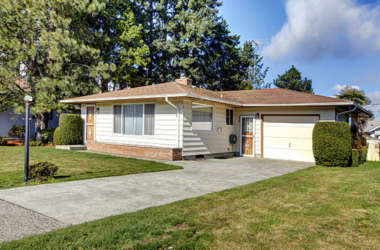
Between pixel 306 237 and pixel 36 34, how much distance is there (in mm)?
18720

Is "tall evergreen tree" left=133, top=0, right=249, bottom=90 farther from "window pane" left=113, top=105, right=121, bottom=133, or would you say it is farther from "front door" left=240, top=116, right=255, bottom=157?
"front door" left=240, top=116, right=255, bottom=157

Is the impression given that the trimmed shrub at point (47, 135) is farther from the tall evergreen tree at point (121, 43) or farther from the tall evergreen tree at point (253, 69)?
the tall evergreen tree at point (253, 69)

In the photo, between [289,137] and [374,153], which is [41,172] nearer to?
[289,137]

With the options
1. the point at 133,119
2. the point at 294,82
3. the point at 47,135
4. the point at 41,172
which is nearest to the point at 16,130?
the point at 47,135

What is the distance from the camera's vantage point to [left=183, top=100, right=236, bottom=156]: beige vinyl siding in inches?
470

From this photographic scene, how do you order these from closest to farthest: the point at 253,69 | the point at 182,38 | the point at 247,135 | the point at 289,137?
the point at 289,137, the point at 247,135, the point at 182,38, the point at 253,69

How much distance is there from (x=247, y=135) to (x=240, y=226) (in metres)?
11.0

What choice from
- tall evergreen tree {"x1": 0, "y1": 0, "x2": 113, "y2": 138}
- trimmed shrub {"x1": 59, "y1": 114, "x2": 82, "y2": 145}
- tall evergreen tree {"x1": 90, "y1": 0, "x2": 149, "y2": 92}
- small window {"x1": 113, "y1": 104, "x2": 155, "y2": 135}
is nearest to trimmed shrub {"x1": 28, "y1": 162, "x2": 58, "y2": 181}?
small window {"x1": 113, "y1": 104, "x2": 155, "y2": 135}

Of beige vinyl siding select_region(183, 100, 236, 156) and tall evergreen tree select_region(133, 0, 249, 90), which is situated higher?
tall evergreen tree select_region(133, 0, 249, 90)

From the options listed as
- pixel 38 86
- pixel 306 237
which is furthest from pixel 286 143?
pixel 38 86

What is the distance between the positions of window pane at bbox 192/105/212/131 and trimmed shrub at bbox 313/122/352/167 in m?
4.52

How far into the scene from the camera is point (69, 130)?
1544 centimetres

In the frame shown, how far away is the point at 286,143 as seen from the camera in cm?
1323

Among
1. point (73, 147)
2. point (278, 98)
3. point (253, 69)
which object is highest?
point (253, 69)
